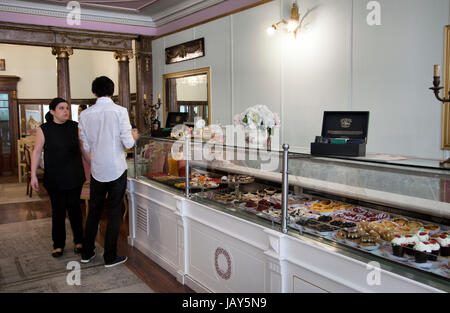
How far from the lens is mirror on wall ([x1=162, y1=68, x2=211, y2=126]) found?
688 cm

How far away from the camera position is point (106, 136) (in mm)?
3568

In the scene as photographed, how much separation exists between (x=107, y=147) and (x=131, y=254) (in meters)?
1.25

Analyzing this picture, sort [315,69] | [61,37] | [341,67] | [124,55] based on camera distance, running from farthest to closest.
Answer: [124,55]
[61,37]
[315,69]
[341,67]

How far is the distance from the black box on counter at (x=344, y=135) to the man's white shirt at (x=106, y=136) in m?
1.74

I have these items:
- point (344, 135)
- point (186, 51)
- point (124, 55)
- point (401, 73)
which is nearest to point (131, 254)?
point (344, 135)

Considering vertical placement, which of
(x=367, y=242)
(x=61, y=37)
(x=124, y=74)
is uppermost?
(x=61, y=37)

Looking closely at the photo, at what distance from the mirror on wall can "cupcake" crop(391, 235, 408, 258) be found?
4845 mm

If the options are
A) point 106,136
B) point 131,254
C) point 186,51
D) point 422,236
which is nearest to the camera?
point 422,236

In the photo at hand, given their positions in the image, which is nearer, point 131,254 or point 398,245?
point 398,245

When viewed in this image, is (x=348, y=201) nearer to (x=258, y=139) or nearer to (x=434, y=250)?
(x=434, y=250)

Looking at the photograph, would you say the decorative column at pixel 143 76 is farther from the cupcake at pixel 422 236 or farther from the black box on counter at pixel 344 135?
the cupcake at pixel 422 236

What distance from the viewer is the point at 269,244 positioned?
2.38 m

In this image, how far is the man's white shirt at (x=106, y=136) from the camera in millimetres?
3555
